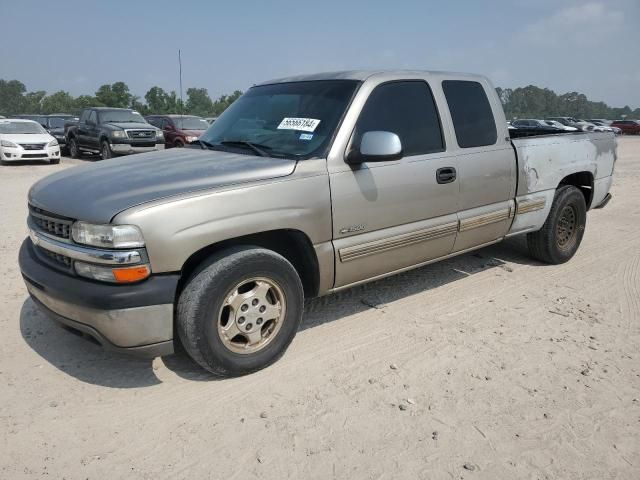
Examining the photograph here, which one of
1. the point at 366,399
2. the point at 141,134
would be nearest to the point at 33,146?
the point at 141,134

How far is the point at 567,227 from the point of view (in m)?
5.50

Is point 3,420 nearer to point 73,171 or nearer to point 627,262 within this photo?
point 73,171

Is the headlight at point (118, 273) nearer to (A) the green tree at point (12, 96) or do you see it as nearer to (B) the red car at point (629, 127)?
(B) the red car at point (629, 127)

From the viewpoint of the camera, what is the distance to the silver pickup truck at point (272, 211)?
2717mm

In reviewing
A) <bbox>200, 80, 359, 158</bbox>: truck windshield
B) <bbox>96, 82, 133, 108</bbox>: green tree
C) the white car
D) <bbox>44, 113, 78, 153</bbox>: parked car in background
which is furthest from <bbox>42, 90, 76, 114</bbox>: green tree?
<bbox>200, 80, 359, 158</bbox>: truck windshield

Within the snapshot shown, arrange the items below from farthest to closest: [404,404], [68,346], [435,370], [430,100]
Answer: [430,100], [68,346], [435,370], [404,404]

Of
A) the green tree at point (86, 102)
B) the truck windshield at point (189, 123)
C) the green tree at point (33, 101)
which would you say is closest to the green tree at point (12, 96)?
the green tree at point (33, 101)

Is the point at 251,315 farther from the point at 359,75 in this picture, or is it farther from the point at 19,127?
the point at 19,127

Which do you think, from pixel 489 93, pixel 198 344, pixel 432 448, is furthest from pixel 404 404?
pixel 489 93

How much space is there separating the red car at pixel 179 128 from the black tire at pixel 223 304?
15696 millimetres

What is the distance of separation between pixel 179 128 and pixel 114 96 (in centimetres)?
5950

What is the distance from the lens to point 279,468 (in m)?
2.36

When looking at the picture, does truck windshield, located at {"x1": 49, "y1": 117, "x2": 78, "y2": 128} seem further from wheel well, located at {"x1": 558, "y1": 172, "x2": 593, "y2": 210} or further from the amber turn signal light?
the amber turn signal light

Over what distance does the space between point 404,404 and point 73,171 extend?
273 centimetres
